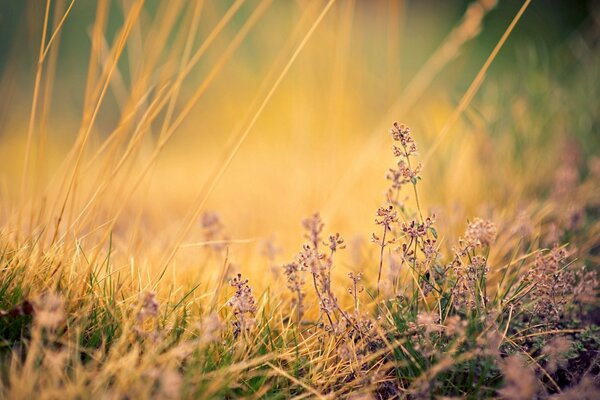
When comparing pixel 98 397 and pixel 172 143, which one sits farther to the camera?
pixel 172 143

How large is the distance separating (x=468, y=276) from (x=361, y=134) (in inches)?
107

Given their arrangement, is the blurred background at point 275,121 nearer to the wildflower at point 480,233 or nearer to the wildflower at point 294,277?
the wildflower at point 294,277

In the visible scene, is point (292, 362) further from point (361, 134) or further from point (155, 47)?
point (361, 134)

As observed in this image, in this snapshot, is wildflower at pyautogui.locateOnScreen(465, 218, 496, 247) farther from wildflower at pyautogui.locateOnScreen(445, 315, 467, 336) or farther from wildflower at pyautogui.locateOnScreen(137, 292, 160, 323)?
wildflower at pyautogui.locateOnScreen(137, 292, 160, 323)

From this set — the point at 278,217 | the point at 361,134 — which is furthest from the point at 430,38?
the point at 278,217

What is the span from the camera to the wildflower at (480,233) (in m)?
1.14

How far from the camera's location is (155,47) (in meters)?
1.36

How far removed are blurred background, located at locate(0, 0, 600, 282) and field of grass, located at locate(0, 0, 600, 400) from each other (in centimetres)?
2

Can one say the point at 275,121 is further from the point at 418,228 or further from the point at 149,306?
the point at 149,306

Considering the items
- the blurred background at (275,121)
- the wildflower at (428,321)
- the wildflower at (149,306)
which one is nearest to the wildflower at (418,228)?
the wildflower at (428,321)

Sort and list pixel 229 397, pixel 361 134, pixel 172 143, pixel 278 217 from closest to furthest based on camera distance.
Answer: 1. pixel 229 397
2. pixel 278 217
3. pixel 361 134
4. pixel 172 143

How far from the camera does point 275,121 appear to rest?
4.32 metres

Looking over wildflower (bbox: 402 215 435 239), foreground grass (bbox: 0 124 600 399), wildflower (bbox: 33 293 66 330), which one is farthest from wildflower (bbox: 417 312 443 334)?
wildflower (bbox: 33 293 66 330)

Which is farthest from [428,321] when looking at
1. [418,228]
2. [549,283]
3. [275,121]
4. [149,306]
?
[275,121]
